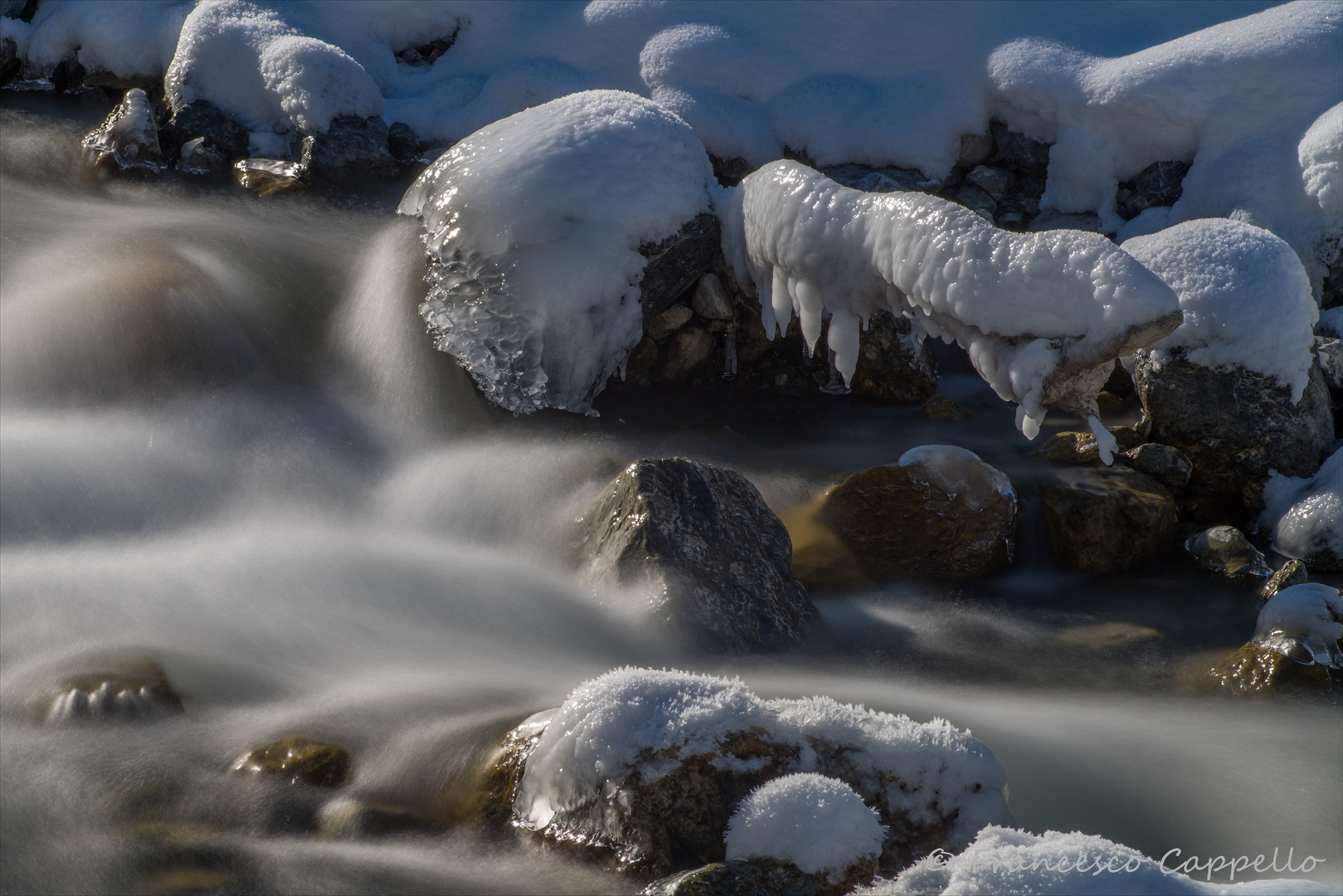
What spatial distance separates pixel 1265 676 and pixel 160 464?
175 inches

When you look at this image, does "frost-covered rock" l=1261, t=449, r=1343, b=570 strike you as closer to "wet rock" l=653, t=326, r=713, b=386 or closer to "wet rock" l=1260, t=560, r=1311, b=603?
"wet rock" l=1260, t=560, r=1311, b=603

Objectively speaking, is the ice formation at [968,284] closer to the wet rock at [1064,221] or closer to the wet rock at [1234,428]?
the wet rock at [1234,428]

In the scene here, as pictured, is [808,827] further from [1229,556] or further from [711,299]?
[711,299]

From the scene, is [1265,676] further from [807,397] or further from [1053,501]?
[807,397]

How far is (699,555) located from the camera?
3.72 meters

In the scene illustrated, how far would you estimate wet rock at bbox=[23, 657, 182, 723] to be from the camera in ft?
9.37

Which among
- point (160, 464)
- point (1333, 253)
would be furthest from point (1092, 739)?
point (1333, 253)

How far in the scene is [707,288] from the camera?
216 inches

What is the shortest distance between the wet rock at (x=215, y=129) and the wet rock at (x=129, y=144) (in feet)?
0.68

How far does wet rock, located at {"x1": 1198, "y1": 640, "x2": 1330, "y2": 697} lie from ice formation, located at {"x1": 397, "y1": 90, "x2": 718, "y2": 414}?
2998 mm

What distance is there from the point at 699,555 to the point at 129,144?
553cm

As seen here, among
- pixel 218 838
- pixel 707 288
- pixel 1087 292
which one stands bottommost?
pixel 218 838

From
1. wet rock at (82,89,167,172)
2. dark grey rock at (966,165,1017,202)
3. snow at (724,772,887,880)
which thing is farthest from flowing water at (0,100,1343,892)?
dark grey rock at (966,165,1017,202)

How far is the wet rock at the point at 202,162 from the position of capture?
22.7 ft
